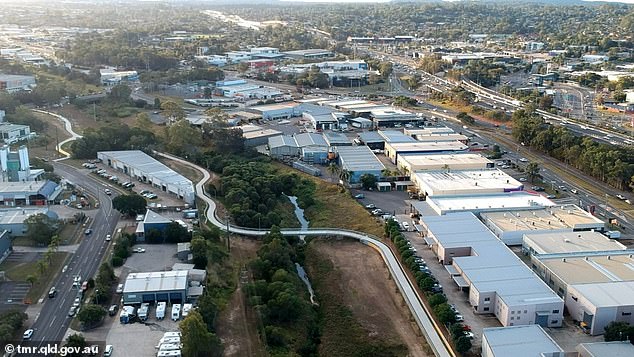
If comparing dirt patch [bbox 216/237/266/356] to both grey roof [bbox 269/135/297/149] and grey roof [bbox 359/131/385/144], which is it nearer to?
grey roof [bbox 269/135/297/149]

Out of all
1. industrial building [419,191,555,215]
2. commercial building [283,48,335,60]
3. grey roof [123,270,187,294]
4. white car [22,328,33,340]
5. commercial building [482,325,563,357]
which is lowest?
white car [22,328,33,340]

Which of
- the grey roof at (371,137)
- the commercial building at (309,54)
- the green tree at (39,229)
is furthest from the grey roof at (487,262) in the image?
the commercial building at (309,54)

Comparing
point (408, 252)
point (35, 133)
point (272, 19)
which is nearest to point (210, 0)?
point (272, 19)

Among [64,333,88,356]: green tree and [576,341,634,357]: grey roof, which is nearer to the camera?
[64,333,88,356]: green tree

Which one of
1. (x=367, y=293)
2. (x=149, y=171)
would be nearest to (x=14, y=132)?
(x=149, y=171)

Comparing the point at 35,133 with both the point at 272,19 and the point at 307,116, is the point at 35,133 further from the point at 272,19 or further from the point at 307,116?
the point at 272,19

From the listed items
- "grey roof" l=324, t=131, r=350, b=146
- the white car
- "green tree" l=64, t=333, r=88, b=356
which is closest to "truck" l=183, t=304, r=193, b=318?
"green tree" l=64, t=333, r=88, b=356

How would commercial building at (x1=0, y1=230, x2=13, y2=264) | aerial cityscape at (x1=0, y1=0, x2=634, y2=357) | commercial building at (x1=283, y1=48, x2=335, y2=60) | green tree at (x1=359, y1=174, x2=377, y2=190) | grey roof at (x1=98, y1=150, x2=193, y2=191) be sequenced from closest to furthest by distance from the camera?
aerial cityscape at (x1=0, y1=0, x2=634, y2=357)
commercial building at (x1=0, y1=230, x2=13, y2=264)
grey roof at (x1=98, y1=150, x2=193, y2=191)
green tree at (x1=359, y1=174, x2=377, y2=190)
commercial building at (x1=283, y1=48, x2=335, y2=60)

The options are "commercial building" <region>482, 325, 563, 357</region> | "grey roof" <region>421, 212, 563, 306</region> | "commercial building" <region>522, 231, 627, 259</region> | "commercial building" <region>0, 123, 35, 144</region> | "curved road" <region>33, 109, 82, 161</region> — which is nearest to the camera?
"commercial building" <region>482, 325, 563, 357</region>
